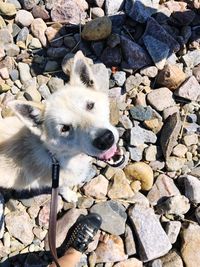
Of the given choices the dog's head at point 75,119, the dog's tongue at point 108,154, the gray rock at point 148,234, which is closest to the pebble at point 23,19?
the dog's head at point 75,119

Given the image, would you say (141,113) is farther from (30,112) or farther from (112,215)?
(30,112)

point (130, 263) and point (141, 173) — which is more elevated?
point (141, 173)

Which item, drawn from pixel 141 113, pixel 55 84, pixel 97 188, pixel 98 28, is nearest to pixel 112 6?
pixel 98 28

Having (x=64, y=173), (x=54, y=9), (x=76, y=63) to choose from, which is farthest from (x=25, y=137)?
(x=54, y=9)

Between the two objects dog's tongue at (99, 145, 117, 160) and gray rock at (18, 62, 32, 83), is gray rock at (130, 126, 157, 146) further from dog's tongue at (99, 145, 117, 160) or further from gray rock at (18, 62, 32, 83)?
gray rock at (18, 62, 32, 83)

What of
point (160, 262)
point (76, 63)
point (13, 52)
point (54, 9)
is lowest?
point (160, 262)

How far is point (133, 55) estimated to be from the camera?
5281mm

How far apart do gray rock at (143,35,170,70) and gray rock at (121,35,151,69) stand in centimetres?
9

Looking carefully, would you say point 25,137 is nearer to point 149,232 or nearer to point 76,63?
point 76,63

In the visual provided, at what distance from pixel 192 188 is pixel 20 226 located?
1833 millimetres

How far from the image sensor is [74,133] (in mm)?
3744

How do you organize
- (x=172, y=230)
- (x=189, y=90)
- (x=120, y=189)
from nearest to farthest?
(x=172, y=230) < (x=120, y=189) < (x=189, y=90)

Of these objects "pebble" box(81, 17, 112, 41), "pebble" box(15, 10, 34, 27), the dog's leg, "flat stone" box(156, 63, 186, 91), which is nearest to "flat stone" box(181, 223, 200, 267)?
the dog's leg

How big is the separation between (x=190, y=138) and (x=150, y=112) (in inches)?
21.2
